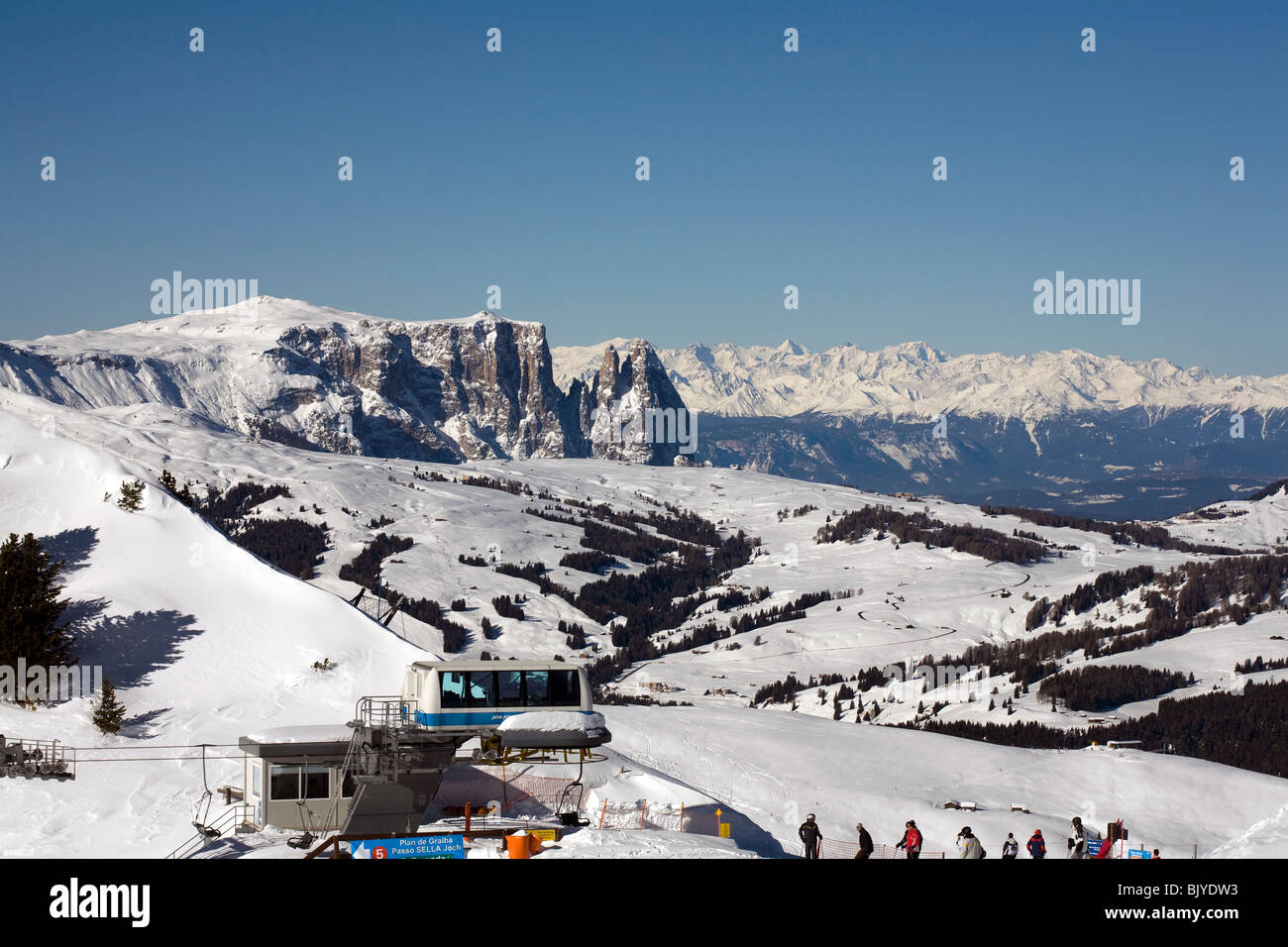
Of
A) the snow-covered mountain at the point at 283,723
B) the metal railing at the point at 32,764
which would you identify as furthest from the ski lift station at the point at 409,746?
the metal railing at the point at 32,764

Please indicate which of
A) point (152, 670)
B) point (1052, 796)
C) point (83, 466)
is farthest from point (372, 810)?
point (1052, 796)

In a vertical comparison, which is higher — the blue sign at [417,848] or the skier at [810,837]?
the blue sign at [417,848]

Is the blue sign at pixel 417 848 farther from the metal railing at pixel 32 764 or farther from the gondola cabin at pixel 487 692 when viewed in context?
the metal railing at pixel 32 764

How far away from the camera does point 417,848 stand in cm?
3906

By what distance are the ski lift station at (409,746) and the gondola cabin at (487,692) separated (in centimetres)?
4

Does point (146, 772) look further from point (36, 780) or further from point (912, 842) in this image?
point (912, 842)

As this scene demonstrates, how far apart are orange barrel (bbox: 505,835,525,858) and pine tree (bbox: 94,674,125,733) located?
3701cm

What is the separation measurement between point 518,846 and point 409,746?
1370 cm

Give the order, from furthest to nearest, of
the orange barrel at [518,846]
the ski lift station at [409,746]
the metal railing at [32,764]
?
the metal railing at [32,764], the ski lift station at [409,746], the orange barrel at [518,846]

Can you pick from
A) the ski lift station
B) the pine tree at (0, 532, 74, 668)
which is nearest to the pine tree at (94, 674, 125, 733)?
the pine tree at (0, 532, 74, 668)

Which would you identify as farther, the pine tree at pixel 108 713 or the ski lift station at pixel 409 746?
the pine tree at pixel 108 713

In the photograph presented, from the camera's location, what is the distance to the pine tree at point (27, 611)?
68.1 meters
